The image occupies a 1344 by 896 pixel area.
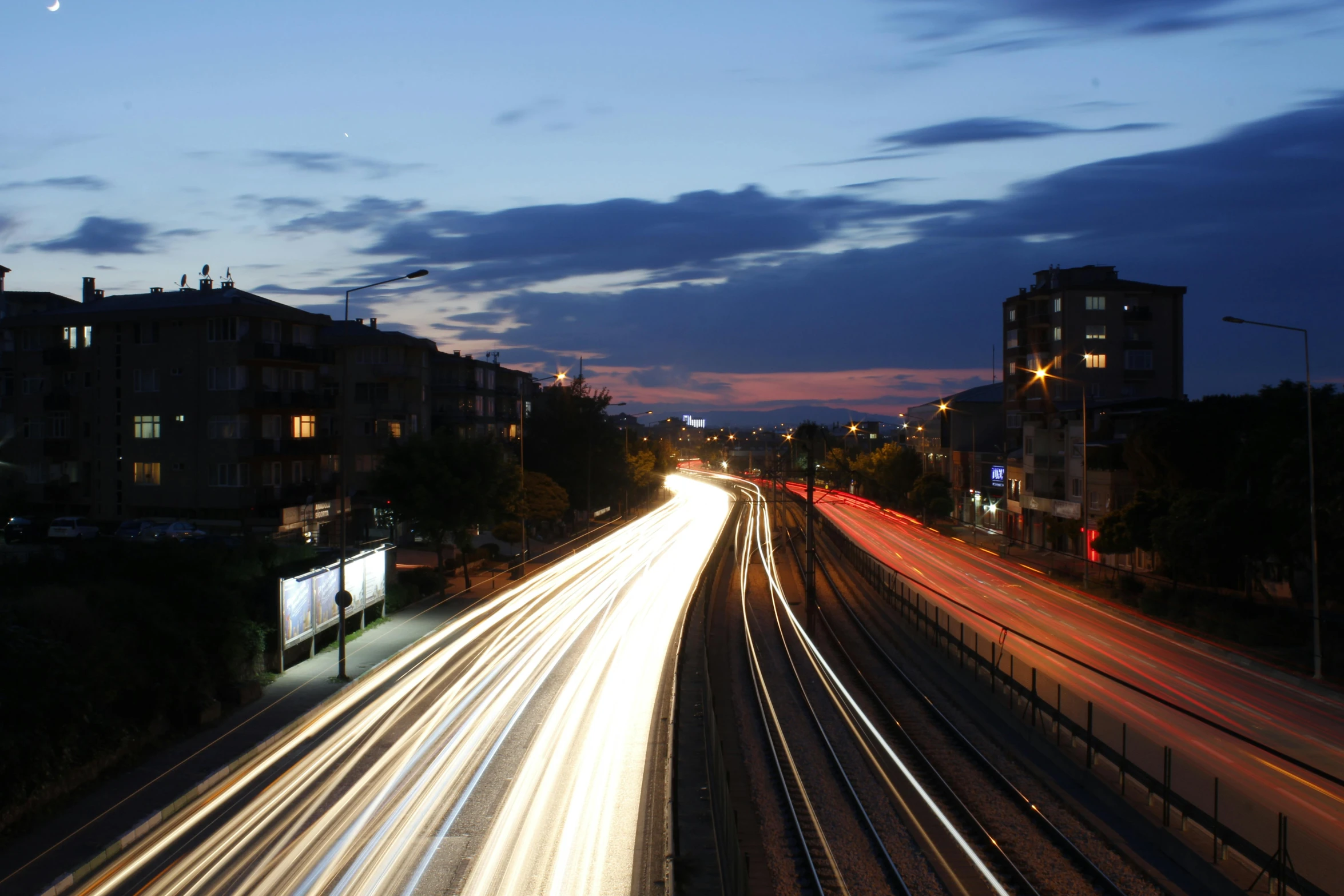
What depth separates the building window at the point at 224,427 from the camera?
144 feet

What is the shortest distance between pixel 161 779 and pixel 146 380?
34.9 m

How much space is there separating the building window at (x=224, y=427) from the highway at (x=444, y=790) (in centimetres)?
2113

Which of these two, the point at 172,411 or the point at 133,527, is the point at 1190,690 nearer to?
the point at 133,527

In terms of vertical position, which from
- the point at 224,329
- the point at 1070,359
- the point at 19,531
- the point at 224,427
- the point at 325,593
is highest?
the point at 1070,359

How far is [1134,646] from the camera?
30.0 meters

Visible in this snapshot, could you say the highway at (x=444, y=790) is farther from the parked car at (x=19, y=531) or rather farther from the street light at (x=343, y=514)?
the parked car at (x=19, y=531)

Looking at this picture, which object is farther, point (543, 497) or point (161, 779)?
point (543, 497)

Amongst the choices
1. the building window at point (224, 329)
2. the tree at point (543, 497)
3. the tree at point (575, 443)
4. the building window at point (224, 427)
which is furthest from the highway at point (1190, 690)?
the building window at point (224, 329)

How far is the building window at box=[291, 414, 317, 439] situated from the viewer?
47.5 meters

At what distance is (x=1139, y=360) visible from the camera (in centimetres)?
6969

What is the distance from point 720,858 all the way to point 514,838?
284 centimetres

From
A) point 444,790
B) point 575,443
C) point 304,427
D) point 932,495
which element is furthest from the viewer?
point 932,495

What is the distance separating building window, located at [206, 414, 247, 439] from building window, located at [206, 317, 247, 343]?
3.49 m

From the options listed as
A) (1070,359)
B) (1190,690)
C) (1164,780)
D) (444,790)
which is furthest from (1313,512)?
(1070,359)
